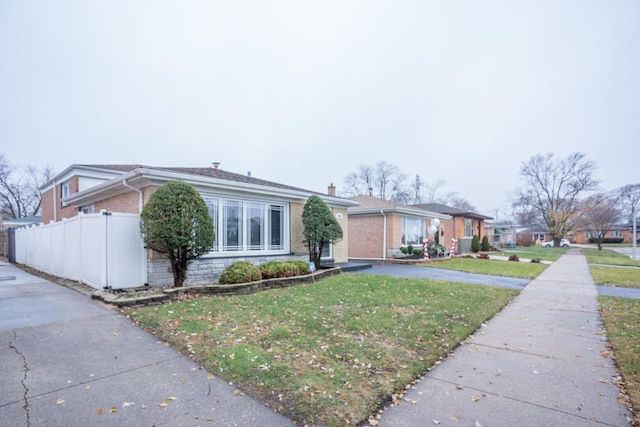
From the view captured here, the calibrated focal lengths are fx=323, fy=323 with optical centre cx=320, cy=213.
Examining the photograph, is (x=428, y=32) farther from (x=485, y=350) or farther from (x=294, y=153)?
(x=294, y=153)

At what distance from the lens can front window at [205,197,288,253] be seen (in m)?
9.55

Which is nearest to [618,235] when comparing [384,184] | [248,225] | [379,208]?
[384,184]

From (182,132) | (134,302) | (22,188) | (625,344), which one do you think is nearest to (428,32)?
(625,344)

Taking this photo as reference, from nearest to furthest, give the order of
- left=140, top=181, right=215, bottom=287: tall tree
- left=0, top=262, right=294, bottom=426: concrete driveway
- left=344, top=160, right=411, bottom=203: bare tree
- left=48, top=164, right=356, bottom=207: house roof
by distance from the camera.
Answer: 1. left=0, top=262, right=294, bottom=426: concrete driveway
2. left=140, top=181, right=215, bottom=287: tall tree
3. left=48, top=164, right=356, bottom=207: house roof
4. left=344, top=160, right=411, bottom=203: bare tree

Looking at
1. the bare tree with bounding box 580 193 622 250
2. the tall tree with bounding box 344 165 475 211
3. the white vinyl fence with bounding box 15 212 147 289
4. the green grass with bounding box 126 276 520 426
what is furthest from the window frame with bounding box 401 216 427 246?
the bare tree with bounding box 580 193 622 250

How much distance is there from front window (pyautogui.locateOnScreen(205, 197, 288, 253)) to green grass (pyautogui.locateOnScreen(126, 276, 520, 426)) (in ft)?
8.92

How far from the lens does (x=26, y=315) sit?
5.51 meters

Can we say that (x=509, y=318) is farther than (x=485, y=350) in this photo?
Yes

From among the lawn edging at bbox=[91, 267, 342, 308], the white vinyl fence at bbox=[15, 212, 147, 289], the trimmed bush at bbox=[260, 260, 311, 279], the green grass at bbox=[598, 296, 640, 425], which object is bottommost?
the green grass at bbox=[598, 296, 640, 425]

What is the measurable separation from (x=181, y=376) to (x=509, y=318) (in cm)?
593

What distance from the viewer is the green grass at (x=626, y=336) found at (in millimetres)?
3465

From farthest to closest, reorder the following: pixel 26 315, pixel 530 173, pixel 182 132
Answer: pixel 530 173 < pixel 182 132 < pixel 26 315

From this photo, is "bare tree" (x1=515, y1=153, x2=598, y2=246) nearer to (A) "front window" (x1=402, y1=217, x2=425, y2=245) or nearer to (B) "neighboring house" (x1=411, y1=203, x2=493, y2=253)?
(B) "neighboring house" (x1=411, y1=203, x2=493, y2=253)

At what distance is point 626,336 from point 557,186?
48.1m
